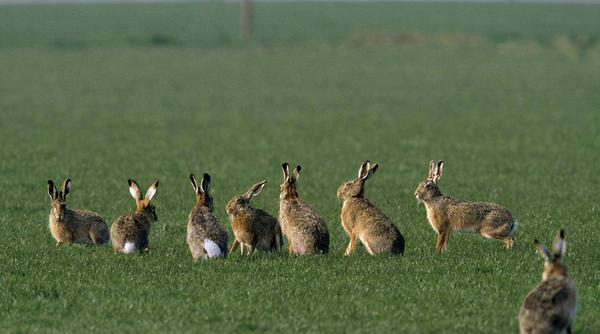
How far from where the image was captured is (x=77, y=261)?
41.1ft

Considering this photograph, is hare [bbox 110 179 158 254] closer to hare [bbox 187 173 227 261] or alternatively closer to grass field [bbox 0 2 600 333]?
grass field [bbox 0 2 600 333]

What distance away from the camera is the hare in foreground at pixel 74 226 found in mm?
13461

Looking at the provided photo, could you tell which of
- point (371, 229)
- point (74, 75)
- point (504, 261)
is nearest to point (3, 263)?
point (371, 229)

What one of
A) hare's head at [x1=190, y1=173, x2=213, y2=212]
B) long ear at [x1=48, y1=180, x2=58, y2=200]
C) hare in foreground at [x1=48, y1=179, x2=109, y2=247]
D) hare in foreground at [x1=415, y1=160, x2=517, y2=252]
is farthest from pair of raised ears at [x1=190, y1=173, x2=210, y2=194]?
hare in foreground at [x1=415, y1=160, x2=517, y2=252]

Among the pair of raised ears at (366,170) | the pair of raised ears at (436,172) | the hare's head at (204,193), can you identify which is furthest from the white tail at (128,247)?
the pair of raised ears at (436,172)

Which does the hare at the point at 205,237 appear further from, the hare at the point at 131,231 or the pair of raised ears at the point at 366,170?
the pair of raised ears at the point at 366,170

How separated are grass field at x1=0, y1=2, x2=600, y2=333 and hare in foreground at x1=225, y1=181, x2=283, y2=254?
355mm

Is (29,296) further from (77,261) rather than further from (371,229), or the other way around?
(371,229)

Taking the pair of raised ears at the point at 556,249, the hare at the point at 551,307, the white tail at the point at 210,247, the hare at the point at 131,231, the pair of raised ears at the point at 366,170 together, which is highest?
the pair of raised ears at the point at 366,170

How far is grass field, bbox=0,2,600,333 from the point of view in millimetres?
10734

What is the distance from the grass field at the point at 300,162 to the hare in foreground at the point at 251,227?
1.16 feet

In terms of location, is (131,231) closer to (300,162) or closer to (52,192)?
(52,192)

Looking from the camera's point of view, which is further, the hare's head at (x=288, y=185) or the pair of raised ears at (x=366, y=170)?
the pair of raised ears at (x=366, y=170)

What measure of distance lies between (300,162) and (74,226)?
1074cm
